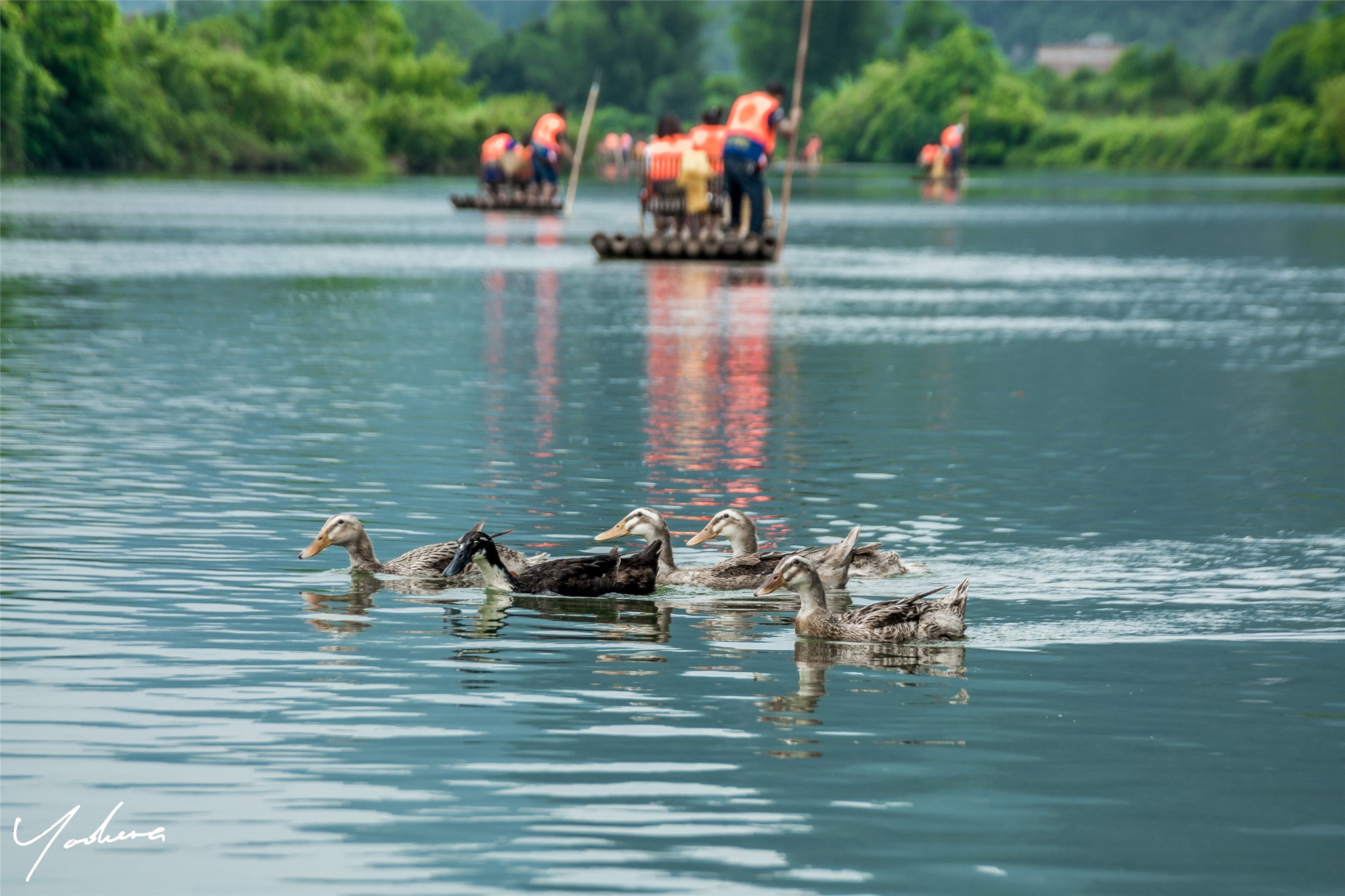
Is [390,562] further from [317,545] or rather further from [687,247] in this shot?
[687,247]

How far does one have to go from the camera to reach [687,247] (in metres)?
38.9

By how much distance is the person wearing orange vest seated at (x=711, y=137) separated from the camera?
38812mm

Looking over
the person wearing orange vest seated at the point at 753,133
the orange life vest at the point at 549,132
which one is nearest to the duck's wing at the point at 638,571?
the person wearing orange vest seated at the point at 753,133

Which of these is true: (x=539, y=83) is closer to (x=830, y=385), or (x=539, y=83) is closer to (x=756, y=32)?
(x=756, y=32)

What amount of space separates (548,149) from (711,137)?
866 inches

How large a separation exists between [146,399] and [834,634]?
11140mm

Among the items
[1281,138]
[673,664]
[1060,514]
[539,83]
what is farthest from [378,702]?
[539,83]

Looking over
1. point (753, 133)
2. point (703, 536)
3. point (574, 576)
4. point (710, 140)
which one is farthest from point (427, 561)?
point (710, 140)

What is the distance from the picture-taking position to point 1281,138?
405 feet

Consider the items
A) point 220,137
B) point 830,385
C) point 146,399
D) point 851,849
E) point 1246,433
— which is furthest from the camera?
point 220,137

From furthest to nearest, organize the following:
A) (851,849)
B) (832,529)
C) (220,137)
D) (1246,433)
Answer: (220,137) < (1246,433) < (832,529) < (851,849)

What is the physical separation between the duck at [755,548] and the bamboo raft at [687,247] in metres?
26.4

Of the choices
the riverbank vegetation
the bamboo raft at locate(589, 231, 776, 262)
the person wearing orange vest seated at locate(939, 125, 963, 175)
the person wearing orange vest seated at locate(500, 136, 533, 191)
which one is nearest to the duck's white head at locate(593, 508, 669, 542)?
the bamboo raft at locate(589, 231, 776, 262)

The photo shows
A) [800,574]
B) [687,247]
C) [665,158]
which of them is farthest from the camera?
[665,158]
